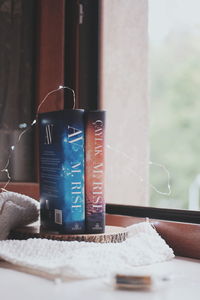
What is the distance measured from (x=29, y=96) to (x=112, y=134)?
1.07ft

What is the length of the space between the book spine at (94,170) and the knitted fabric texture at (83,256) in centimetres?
9

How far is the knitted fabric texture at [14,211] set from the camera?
3.43 ft

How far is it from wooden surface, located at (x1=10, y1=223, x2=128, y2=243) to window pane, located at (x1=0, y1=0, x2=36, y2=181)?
1.10ft

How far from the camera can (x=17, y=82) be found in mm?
1414

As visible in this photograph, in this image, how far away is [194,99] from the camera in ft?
26.4

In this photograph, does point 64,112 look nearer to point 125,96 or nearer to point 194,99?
point 125,96

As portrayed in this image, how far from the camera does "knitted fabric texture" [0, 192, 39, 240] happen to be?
104cm

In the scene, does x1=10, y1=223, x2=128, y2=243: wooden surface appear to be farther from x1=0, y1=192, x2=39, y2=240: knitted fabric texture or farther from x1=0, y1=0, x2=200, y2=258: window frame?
x1=0, y1=0, x2=200, y2=258: window frame

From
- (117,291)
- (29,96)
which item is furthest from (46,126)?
(117,291)

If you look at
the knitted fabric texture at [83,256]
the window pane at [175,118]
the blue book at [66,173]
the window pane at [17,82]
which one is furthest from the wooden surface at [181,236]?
the window pane at [175,118]

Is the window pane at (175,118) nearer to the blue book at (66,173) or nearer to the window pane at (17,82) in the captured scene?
the window pane at (17,82)

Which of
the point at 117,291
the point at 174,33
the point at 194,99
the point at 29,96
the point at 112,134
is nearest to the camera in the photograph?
the point at 117,291

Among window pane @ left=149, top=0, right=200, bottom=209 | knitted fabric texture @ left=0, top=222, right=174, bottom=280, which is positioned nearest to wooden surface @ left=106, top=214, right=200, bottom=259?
knitted fabric texture @ left=0, top=222, right=174, bottom=280

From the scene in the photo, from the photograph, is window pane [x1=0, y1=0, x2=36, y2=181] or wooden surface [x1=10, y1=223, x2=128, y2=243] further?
window pane [x1=0, y1=0, x2=36, y2=181]
